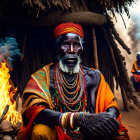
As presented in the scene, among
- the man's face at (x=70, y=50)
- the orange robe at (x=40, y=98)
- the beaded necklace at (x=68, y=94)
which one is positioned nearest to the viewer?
the orange robe at (x=40, y=98)

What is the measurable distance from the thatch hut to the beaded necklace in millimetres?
1234

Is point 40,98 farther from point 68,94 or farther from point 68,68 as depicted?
point 68,68

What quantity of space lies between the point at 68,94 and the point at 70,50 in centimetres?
62

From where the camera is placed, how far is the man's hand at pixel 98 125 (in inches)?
88.0

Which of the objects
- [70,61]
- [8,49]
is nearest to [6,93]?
[8,49]

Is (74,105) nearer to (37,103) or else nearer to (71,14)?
(37,103)

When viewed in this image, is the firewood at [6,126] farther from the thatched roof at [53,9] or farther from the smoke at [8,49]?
the thatched roof at [53,9]

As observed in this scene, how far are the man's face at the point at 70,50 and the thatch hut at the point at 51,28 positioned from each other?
0.87 m

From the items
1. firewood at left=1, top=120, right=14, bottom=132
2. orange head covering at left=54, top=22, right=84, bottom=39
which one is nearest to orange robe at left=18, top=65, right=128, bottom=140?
orange head covering at left=54, top=22, right=84, bottom=39

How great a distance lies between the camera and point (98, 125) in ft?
7.32

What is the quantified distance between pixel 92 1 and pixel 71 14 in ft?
1.82

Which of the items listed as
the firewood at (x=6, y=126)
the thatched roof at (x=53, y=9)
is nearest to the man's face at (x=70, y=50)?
the thatched roof at (x=53, y=9)

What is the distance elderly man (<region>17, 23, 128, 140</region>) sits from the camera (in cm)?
228

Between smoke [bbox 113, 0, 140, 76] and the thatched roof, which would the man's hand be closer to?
the thatched roof
